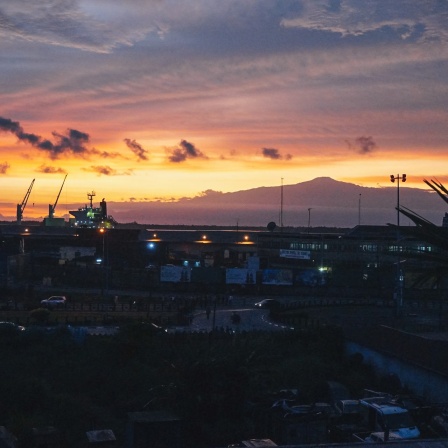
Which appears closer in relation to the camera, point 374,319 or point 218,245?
point 374,319

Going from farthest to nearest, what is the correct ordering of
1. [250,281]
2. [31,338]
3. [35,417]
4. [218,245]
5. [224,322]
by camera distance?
[218,245] < [250,281] < [224,322] < [31,338] < [35,417]

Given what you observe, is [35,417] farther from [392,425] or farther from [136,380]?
[392,425]

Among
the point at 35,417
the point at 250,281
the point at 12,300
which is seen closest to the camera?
the point at 35,417

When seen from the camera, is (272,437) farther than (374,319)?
No

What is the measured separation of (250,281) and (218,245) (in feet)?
87.9

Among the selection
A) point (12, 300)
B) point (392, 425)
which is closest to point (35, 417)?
point (392, 425)

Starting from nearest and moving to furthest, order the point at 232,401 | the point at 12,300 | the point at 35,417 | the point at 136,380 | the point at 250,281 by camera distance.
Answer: the point at 232,401, the point at 35,417, the point at 136,380, the point at 12,300, the point at 250,281

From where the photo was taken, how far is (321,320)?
28.8 m

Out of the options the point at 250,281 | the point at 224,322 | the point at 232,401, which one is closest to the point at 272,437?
the point at 232,401

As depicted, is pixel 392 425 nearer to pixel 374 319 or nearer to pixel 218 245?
pixel 374 319

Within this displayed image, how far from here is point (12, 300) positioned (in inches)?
1410

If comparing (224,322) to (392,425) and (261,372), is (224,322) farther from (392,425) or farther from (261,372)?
(392,425)

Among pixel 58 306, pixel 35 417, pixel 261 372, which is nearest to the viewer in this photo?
pixel 35 417

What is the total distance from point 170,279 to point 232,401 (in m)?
30.0
